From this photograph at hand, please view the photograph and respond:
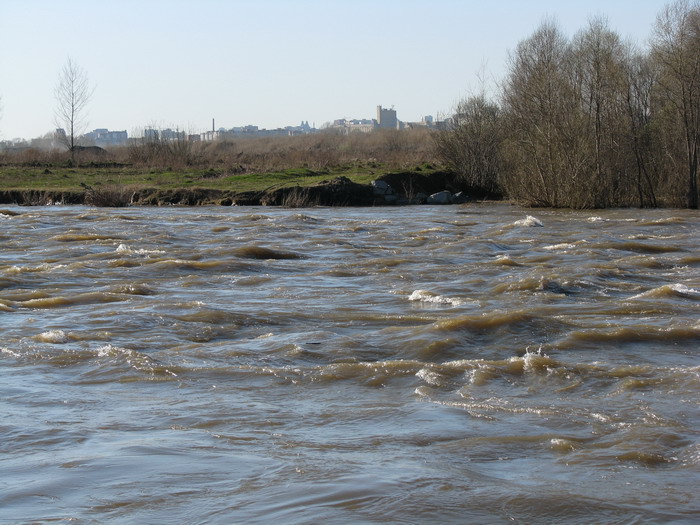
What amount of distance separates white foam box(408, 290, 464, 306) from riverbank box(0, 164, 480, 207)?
70.2ft

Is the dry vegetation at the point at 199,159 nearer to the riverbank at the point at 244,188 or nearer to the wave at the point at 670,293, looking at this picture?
the riverbank at the point at 244,188

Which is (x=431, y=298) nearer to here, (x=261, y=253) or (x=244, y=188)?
(x=261, y=253)

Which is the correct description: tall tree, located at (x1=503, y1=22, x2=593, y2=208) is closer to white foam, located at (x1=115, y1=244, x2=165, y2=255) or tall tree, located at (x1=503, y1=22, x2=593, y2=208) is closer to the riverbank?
the riverbank

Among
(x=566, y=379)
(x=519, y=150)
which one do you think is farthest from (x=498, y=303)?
(x=519, y=150)

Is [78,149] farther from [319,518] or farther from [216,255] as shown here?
[319,518]

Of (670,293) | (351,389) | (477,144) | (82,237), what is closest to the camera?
(351,389)

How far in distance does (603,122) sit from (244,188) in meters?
14.8

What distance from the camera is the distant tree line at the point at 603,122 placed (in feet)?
101

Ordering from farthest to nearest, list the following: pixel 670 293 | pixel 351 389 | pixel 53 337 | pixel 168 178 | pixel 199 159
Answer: pixel 199 159 < pixel 168 178 < pixel 670 293 < pixel 53 337 < pixel 351 389

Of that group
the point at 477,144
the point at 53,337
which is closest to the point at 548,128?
the point at 477,144

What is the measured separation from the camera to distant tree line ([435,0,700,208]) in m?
30.7

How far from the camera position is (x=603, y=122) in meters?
32.2

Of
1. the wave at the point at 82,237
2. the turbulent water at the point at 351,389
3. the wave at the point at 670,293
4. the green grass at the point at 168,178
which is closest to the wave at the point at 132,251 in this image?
the turbulent water at the point at 351,389

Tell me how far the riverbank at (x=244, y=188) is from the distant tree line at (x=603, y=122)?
16.9 ft
